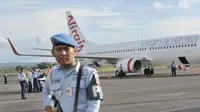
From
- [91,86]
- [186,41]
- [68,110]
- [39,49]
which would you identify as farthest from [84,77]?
[39,49]

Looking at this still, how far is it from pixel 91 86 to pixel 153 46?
105 feet

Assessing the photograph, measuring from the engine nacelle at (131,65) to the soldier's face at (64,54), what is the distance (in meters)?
30.4

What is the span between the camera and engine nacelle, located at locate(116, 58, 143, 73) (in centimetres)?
3388

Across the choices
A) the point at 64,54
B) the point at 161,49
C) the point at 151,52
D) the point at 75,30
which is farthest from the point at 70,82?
the point at 75,30

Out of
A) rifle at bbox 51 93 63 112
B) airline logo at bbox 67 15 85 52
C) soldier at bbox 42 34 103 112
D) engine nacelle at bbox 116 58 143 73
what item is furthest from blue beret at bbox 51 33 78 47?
airline logo at bbox 67 15 85 52

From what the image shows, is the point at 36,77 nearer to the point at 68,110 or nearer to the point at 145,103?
the point at 145,103

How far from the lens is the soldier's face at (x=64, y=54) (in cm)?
338

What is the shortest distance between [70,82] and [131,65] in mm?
30743

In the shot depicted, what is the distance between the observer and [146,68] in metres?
34.3

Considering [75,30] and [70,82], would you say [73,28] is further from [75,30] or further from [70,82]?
[70,82]

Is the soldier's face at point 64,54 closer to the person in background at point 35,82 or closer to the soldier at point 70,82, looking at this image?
the soldier at point 70,82

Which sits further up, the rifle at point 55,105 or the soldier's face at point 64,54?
the soldier's face at point 64,54

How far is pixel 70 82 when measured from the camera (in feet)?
10.9

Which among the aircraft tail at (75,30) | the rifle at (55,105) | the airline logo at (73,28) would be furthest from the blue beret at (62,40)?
the airline logo at (73,28)
